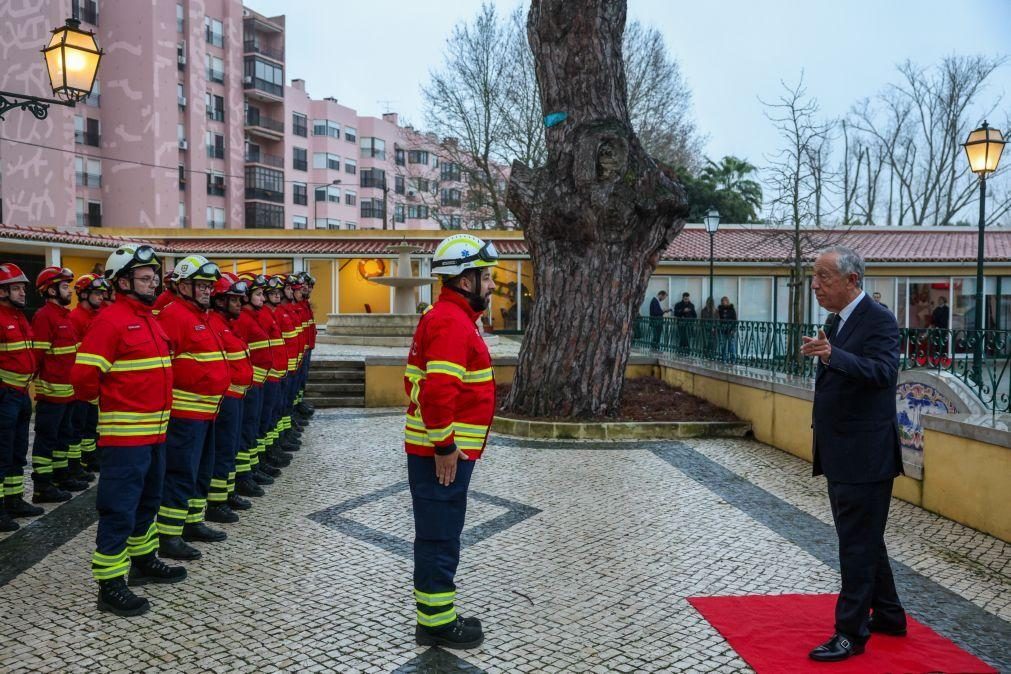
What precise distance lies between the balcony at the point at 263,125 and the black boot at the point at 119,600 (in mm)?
50564

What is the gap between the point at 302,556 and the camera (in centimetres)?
545

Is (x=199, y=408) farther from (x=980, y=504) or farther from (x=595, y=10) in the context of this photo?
(x=595, y=10)

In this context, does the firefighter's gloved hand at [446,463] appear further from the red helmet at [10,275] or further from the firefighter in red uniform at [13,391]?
the red helmet at [10,275]

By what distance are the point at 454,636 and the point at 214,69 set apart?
50.8m

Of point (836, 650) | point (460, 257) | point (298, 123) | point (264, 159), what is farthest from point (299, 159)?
point (836, 650)

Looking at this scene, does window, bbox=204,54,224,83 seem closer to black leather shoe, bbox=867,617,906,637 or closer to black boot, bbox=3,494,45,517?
black boot, bbox=3,494,45,517

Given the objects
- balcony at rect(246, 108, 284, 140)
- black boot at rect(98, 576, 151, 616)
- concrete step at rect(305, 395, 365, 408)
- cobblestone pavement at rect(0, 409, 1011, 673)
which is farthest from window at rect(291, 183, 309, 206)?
black boot at rect(98, 576, 151, 616)

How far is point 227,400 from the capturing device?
6.12 metres

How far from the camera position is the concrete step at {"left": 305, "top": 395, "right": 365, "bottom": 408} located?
1345 centimetres

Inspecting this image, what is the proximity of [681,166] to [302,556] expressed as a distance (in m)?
34.0

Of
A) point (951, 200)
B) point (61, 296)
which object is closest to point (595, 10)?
point (61, 296)

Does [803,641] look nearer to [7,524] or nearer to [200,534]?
[200,534]

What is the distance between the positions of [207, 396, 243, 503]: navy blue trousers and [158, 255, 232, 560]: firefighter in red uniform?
16.5 inches

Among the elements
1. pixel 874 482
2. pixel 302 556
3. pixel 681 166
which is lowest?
pixel 302 556
